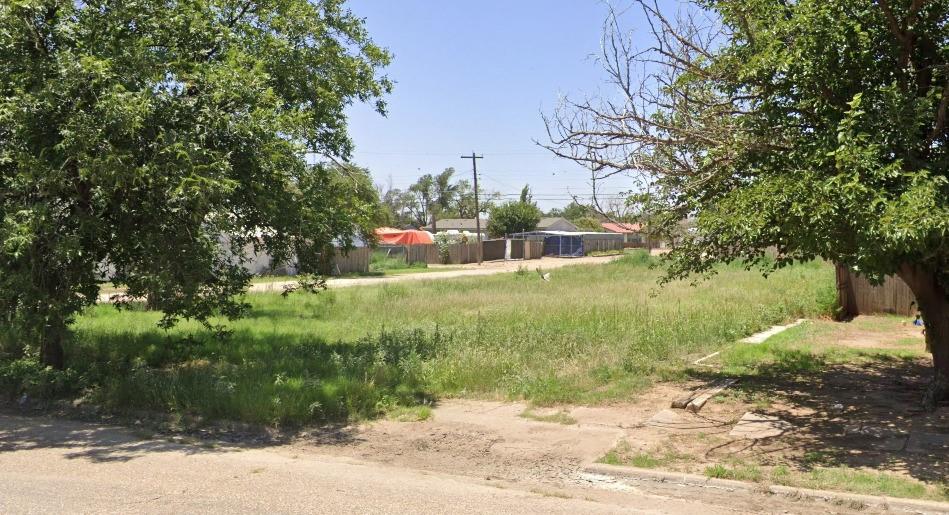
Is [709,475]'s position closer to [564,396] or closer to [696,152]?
[564,396]

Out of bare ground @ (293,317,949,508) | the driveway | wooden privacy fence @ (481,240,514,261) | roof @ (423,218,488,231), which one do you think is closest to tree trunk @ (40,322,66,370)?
bare ground @ (293,317,949,508)

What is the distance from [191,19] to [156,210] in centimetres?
313

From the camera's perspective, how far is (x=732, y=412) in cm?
941

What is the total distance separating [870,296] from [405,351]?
12.2 m

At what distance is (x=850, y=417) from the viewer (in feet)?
29.2

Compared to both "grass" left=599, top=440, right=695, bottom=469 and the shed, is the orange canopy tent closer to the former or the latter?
the shed

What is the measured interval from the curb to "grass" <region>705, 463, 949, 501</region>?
118 millimetres

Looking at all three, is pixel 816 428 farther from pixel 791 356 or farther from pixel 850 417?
pixel 791 356

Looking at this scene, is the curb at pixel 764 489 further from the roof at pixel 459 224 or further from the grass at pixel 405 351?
the roof at pixel 459 224

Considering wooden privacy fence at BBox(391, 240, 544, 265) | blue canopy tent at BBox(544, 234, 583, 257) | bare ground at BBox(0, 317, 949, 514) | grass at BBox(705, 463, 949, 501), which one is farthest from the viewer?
blue canopy tent at BBox(544, 234, 583, 257)

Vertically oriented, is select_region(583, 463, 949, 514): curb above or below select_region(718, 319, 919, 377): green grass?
below

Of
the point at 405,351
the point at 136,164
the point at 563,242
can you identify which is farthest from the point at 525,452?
the point at 563,242

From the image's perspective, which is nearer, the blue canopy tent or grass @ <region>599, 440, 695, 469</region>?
grass @ <region>599, 440, 695, 469</region>

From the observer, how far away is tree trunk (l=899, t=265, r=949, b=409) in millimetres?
8977
